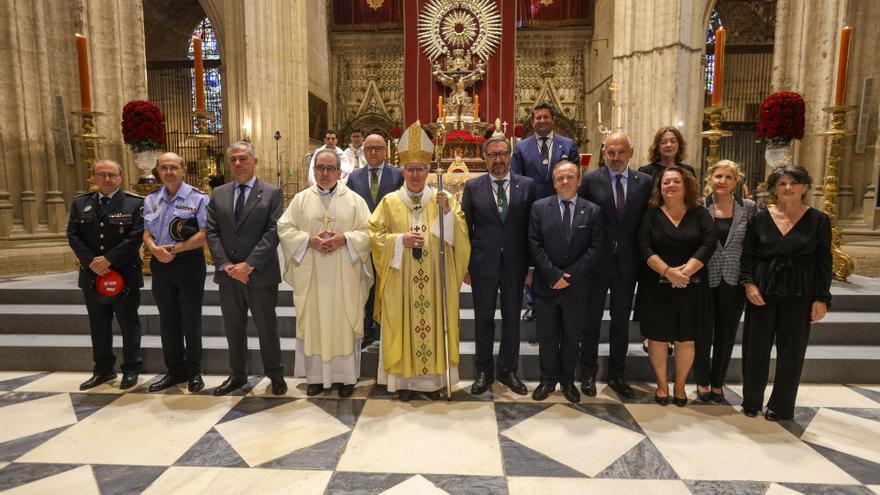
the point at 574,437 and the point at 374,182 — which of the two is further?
the point at 374,182

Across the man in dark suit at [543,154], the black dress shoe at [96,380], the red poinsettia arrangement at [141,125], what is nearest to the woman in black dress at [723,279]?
the man in dark suit at [543,154]

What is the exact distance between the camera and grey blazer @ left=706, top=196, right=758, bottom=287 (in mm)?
3086

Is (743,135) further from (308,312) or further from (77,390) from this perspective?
(77,390)

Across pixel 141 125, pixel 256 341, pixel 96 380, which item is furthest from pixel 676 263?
pixel 141 125

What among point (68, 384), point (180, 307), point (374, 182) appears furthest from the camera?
point (374, 182)

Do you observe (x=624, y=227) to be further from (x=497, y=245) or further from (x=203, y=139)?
(x=203, y=139)

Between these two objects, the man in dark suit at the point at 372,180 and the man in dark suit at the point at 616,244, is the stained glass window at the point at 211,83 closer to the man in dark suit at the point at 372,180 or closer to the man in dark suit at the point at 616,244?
the man in dark suit at the point at 372,180

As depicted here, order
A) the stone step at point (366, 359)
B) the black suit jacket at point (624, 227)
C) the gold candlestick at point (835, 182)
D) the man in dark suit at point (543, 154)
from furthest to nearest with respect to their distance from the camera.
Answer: the gold candlestick at point (835, 182) → the man in dark suit at point (543, 154) → the stone step at point (366, 359) → the black suit jacket at point (624, 227)

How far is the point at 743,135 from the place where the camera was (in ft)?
52.3

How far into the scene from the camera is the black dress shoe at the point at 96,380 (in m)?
3.53

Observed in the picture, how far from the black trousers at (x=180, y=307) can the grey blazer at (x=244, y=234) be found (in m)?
0.25

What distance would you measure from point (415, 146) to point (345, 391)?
182 centimetres

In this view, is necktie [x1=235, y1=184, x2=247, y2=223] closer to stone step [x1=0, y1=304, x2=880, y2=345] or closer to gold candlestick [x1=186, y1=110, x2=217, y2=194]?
stone step [x1=0, y1=304, x2=880, y2=345]

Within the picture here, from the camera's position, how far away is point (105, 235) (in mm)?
3475
